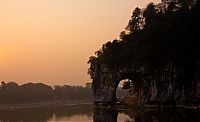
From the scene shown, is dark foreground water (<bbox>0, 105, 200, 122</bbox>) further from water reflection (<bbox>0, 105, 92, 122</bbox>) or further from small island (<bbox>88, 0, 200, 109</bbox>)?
small island (<bbox>88, 0, 200, 109</bbox>)

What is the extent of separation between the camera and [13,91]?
192 m

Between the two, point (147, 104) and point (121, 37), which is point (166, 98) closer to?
point (147, 104)

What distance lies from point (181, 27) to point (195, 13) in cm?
214

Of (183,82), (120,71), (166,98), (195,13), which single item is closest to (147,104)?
(166,98)

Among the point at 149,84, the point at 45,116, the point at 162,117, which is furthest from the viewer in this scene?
the point at 149,84

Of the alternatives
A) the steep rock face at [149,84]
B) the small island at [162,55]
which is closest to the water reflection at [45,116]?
the steep rock face at [149,84]

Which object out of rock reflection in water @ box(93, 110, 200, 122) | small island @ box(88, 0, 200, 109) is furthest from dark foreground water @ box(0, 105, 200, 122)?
small island @ box(88, 0, 200, 109)

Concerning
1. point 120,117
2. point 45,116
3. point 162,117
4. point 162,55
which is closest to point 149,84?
point 45,116

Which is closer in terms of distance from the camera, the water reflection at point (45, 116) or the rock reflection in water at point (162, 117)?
the rock reflection in water at point (162, 117)

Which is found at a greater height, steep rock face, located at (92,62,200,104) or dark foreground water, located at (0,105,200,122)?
steep rock face, located at (92,62,200,104)

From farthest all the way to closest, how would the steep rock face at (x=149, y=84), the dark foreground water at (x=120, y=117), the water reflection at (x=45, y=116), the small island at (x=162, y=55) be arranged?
1. the water reflection at (x=45, y=116)
2. the steep rock face at (x=149, y=84)
3. the small island at (x=162, y=55)
4. the dark foreground water at (x=120, y=117)

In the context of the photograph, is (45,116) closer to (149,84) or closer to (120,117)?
(149,84)

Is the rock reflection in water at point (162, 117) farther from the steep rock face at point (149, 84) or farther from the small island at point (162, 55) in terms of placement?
the steep rock face at point (149, 84)

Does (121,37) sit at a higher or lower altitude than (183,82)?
higher
